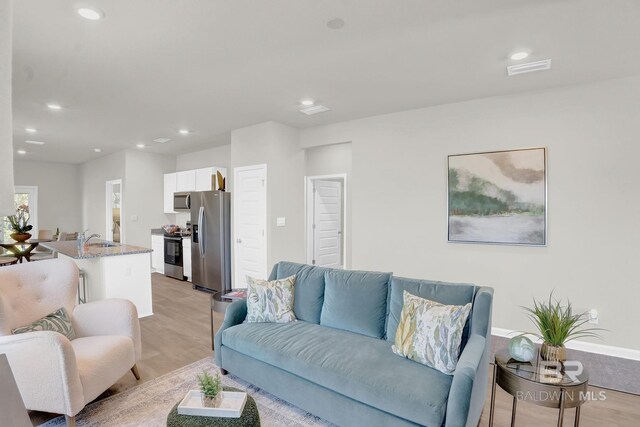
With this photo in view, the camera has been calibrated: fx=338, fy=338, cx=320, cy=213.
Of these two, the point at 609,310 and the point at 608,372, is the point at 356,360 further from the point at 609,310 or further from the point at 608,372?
the point at 609,310

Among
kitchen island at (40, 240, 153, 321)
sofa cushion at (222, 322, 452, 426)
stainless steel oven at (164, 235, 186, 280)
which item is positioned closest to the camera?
sofa cushion at (222, 322, 452, 426)

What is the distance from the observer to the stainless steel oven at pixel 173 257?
6.55 meters

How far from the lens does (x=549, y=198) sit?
3.53 meters

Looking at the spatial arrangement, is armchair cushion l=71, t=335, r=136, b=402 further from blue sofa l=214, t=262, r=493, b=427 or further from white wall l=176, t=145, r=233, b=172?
white wall l=176, t=145, r=233, b=172

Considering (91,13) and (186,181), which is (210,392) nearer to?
(91,13)

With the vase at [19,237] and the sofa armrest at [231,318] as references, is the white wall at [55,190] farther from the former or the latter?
the sofa armrest at [231,318]

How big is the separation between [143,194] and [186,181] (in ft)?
4.29

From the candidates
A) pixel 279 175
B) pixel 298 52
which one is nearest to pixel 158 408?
pixel 298 52

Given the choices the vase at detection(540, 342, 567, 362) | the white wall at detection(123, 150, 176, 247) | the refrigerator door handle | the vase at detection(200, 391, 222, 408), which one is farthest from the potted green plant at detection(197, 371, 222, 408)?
the white wall at detection(123, 150, 176, 247)

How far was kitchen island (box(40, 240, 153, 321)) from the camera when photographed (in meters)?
3.93

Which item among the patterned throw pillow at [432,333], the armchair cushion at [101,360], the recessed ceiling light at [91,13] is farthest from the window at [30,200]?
the patterned throw pillow at [432,333]

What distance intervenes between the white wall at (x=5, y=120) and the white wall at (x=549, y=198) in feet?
13.7

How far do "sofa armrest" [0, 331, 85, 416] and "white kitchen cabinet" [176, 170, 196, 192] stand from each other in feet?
15.6

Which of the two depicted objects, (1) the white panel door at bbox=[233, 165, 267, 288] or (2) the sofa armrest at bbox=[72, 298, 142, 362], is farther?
(1) the white panel door at bbox=[233, 165, 267, 288]
